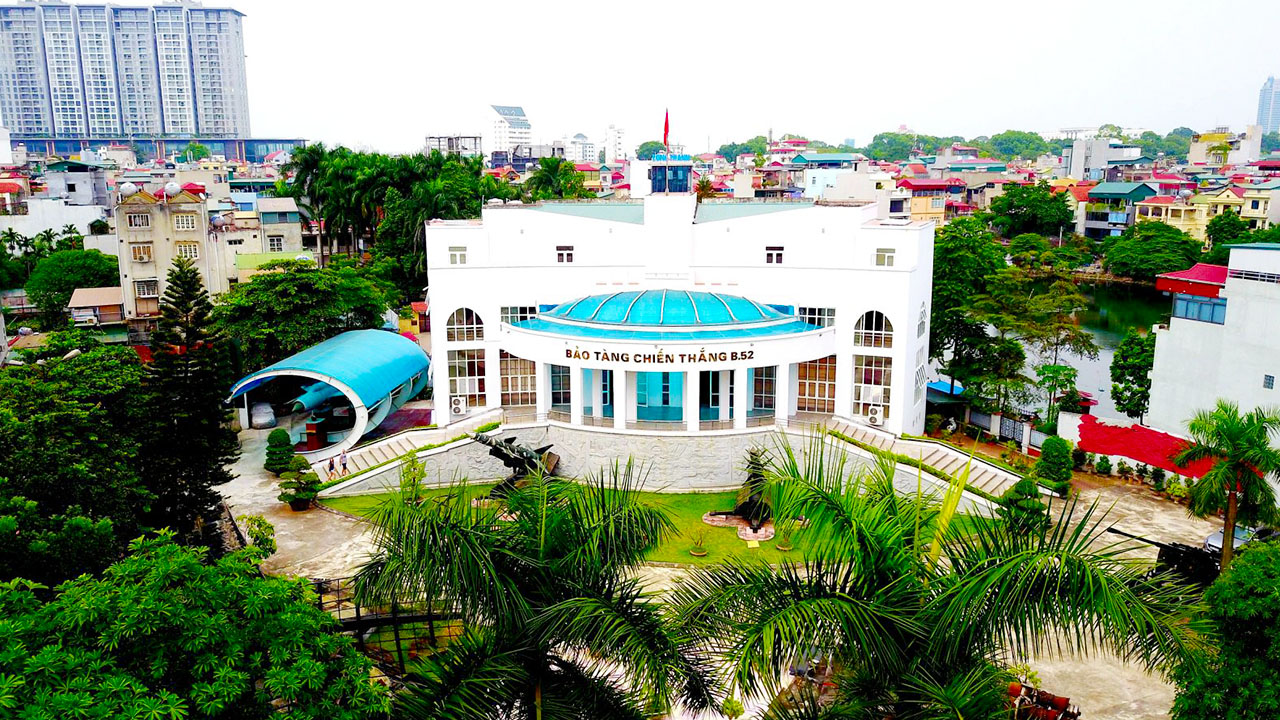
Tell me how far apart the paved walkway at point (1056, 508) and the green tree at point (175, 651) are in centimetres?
565

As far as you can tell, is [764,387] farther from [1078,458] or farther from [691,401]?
[1078,458]

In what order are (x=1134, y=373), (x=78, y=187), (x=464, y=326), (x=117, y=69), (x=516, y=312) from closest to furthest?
(x=464, y=326) → (x=516, y=312) → (x=1134, y=373) → (x=78, y=187) → (x=117, y=69)

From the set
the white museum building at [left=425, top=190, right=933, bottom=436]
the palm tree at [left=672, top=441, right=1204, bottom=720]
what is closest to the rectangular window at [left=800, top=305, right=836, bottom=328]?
the white museum building at [left=425, top=190, right=933, bottom=436]

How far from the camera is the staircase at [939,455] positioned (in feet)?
78.3

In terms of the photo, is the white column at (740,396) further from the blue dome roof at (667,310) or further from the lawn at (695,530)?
the lawn at (695,530)

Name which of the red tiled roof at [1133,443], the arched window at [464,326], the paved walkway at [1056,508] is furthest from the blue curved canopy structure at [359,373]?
the red tiled roof at [1133,443]

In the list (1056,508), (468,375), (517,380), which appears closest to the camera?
(1056,508)

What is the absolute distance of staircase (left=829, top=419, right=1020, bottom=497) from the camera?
78.3 ft

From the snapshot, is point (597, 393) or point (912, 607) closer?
point (912, 607)

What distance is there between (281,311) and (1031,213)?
6534 centimetres

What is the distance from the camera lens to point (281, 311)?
3147 cm

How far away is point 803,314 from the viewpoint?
27.5m

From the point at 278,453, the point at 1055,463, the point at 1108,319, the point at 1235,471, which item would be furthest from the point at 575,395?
the point at 1108,319

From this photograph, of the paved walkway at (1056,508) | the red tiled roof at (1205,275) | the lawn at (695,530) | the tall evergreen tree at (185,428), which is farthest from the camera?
the red tiled roof at (1205,275)
